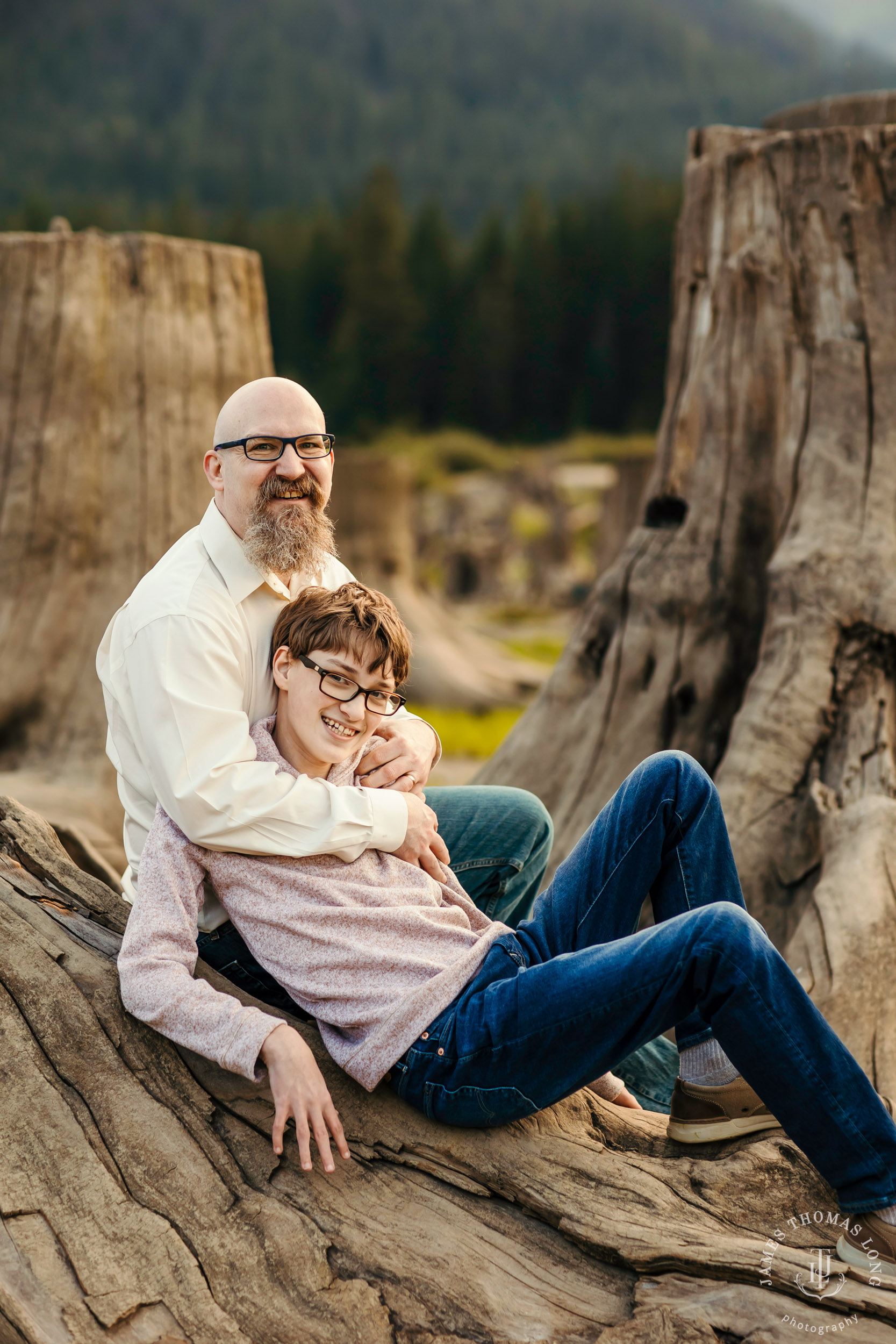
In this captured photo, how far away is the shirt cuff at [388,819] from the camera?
2.20m

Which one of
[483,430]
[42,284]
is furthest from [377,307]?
[42,284]

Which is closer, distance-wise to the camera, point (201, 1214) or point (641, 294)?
point (201, 1214)

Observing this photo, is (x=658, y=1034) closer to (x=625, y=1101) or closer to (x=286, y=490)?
(x=625, y=1101)

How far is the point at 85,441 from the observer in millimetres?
5023

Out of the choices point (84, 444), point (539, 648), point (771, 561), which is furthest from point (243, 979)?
point (539, 648)

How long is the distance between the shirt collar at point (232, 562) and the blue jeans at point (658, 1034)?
2.99ft

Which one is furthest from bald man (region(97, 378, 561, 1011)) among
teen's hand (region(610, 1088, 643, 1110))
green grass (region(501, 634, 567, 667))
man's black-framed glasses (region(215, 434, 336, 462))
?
green grass (region(501, 634, 567, 667))

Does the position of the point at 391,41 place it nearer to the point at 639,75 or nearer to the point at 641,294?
the point at 639,75

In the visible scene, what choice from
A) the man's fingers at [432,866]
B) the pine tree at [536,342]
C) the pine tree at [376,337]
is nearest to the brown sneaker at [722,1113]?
the man's fingers at [432,866]

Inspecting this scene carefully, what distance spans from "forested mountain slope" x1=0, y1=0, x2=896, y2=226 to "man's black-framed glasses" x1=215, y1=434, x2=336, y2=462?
252 feet

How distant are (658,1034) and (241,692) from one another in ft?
3.41

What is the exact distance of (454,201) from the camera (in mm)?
91312

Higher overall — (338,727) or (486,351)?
(486,351)

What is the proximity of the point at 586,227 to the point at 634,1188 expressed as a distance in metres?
47.7
